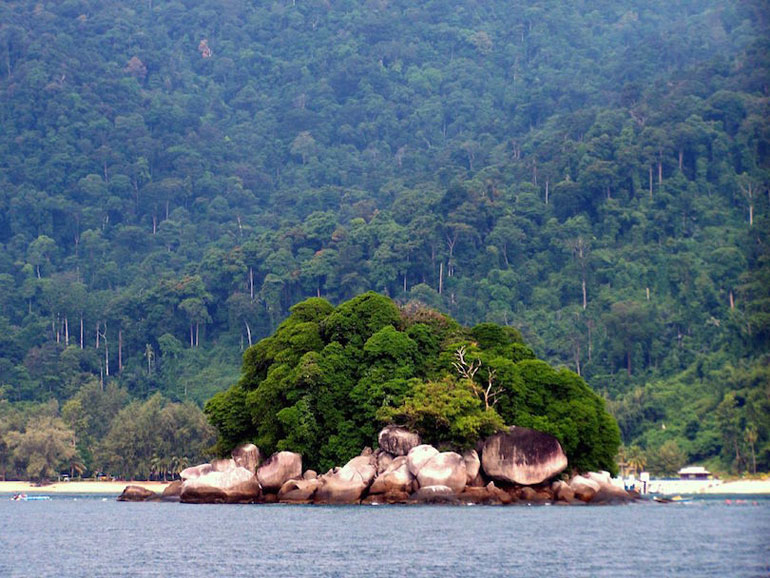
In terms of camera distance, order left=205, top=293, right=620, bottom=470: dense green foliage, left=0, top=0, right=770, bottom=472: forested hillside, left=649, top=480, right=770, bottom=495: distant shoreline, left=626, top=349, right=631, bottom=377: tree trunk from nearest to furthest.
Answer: left=205, top=293, right=620, bottom=470: dense green foliage
left=649, top=480, right=770, bottom=495: distant shoreline
left=0, top=0, right=770, bottom=472: forested hillside
left=626, top=349, right=631, bottom=377: tree trunk

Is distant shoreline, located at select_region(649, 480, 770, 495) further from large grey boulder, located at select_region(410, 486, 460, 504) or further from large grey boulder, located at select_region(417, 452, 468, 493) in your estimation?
large grey boulder, located at select_region(410, 486, 460, 504)

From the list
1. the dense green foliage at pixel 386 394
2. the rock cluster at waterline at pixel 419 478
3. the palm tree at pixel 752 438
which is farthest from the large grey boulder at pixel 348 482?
the palm tree at pixel 752 438

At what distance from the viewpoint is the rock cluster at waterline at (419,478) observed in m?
64.3

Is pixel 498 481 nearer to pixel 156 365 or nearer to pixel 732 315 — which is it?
pixel 732 315

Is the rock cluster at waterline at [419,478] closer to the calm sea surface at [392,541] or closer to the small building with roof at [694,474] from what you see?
the calm sea surface at [392,541]

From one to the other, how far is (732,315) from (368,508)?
2102 inches

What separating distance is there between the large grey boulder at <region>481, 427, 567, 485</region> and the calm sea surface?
3.09 meters

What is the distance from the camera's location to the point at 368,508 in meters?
62.1

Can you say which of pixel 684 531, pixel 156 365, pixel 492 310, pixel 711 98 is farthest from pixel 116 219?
pixel 684 531

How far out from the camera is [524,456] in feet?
213

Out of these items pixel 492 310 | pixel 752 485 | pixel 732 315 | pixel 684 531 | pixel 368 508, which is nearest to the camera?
pixel 684 531

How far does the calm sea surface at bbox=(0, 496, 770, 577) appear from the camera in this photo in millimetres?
39531

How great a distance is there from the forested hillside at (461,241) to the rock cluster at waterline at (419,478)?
2658 cm

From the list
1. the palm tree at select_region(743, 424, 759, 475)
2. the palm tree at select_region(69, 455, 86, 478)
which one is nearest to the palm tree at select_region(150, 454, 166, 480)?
the palm tree at select_region(69, 455, 86, 478)
